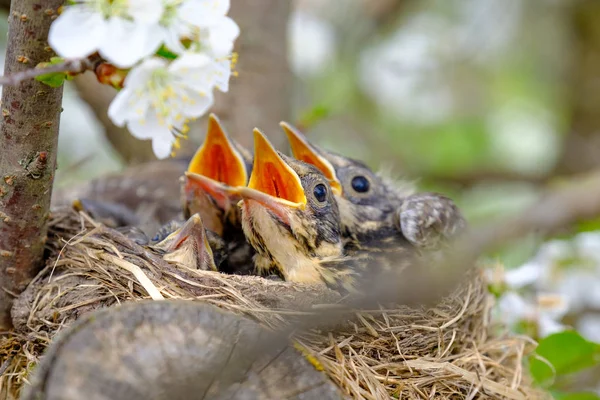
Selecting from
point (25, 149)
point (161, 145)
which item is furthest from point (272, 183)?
point (25, 149)

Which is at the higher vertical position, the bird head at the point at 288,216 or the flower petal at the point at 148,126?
the flower petal at the point at 148,126

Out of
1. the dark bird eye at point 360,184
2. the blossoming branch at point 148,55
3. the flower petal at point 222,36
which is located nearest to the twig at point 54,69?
the blossoming branch at point 148,55

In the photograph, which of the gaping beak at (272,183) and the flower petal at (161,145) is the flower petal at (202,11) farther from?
the gaping beak at (272,183)

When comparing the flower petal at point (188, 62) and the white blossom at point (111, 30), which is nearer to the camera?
the white blossom at point (111, 30)

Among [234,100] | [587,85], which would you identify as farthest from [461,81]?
[234,100]

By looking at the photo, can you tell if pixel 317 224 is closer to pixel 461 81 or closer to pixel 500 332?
Answer: pixel 500 332

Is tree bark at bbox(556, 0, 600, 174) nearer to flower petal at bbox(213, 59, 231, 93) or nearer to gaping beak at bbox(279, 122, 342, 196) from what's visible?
gaping beak at bbox(279, 122, 342, 196)

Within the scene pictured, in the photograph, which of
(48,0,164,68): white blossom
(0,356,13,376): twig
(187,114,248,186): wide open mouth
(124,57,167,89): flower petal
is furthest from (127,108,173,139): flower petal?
(187,114,248,186): wide open mouth
